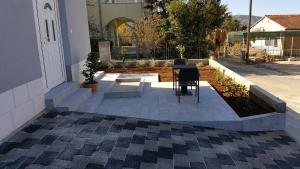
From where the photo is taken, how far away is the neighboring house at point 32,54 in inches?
168

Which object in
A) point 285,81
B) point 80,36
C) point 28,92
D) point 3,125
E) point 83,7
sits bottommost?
point 285,81

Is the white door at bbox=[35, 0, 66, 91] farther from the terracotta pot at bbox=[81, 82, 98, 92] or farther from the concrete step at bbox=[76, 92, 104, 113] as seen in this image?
the concrete step at bbox=[76, 92, 104, 113]

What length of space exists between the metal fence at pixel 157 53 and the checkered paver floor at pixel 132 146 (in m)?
11.9

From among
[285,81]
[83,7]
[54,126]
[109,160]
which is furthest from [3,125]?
[285,81]

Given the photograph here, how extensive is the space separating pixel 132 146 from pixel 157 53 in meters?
14.0

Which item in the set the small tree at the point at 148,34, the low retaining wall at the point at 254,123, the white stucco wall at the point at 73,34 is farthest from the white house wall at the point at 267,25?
the white stucco wall at the point at 73,34

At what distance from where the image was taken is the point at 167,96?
25.1ft

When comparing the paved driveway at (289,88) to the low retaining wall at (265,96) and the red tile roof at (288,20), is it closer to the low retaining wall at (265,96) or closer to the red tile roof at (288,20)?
the low retaining wall at (265,96)

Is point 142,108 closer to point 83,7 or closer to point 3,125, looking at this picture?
point 3,125

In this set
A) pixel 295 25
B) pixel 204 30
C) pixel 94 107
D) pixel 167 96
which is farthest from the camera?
pixel 295 25

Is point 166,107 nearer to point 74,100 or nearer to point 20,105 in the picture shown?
point 74,100

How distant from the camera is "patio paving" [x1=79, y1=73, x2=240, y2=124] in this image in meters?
5.94

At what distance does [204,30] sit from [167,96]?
44.6 ft

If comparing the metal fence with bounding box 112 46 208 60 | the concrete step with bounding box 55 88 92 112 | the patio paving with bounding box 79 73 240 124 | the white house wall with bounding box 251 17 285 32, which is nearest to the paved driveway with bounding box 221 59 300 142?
the patio paving with bounding box 79 73 240 124
